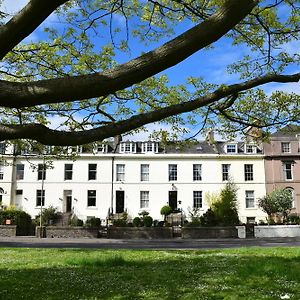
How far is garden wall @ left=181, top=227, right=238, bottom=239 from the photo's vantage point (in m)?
37.2

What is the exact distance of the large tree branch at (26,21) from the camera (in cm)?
427

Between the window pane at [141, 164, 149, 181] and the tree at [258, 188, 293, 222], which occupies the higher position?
the window pane at [141, 164, 149, 181]

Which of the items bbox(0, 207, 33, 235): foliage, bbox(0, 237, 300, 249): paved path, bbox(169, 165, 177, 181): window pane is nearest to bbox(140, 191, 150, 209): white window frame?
bbox(169, 165, 177, 181): window pane

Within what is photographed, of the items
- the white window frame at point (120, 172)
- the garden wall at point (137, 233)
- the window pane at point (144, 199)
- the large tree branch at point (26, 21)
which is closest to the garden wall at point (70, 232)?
the garden wall at point (137, 233)

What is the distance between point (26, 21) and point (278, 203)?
44.6 meters

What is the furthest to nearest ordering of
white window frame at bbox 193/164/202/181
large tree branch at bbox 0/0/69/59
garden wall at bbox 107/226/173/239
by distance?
1. white window frame at bbox 193/164/202/181
2. garden wall at bbox 107/226/173/239
3. large tree branch at bbox 0/0/69/59

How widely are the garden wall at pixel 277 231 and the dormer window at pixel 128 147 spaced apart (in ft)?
68.6

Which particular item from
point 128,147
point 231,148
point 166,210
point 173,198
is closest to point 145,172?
point 128,147

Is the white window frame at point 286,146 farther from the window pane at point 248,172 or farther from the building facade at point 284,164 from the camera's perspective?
the window pane at point 248,172

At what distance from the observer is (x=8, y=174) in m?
51.8

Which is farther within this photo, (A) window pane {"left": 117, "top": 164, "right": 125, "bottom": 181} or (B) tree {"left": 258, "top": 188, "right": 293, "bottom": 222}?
(A) window pane {"left": 117, "top": 164, "right": 125, "bottom": 181}

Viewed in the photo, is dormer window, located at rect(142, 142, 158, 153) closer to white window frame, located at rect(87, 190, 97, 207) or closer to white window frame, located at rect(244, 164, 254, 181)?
white window frame, located at rect(87, 190, 97, 207)

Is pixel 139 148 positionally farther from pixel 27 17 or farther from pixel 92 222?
pixel 27 17

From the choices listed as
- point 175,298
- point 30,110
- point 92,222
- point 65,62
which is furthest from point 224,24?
point 92,222
